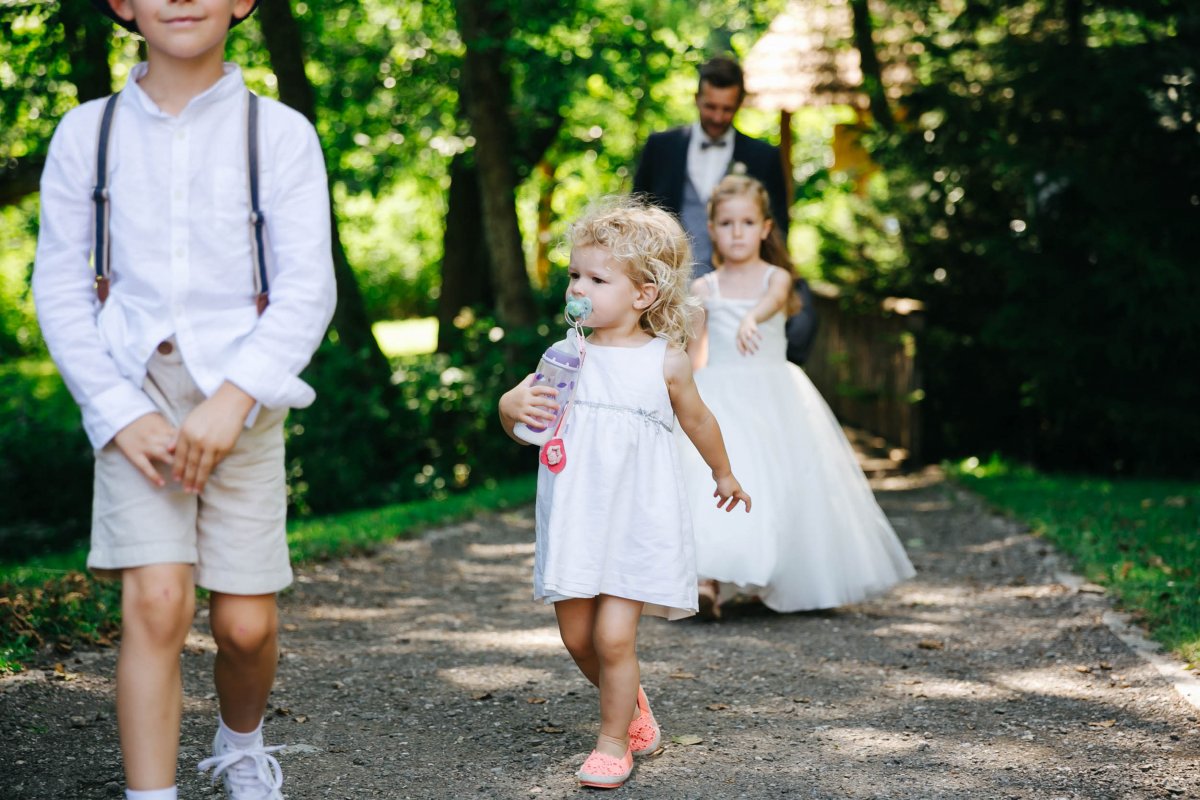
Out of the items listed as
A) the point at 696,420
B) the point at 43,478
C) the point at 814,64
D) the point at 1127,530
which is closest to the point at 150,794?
the point at 696,420

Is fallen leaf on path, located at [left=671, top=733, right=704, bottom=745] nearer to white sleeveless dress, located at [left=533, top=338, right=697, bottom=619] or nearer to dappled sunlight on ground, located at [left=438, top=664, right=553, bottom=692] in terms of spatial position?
white sleeveless dress, located at [left=533, top=338, right=697, bottom=619]

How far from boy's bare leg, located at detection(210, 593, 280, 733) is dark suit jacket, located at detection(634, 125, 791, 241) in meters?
3.71

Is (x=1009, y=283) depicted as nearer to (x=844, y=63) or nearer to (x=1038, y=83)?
(x=1038, y=83)

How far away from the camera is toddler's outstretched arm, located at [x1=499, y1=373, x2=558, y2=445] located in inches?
136

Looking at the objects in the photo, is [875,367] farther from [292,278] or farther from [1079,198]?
[292,278]

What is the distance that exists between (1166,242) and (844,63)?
672 cm

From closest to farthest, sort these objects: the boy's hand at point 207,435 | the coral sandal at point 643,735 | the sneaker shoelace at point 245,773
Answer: the boy's hand at point 207,435
the sneaker shoelace at point 245,773
the coral sandal at point 643,735

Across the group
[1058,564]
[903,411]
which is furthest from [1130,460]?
[1058,564]

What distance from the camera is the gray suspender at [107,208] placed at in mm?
2846

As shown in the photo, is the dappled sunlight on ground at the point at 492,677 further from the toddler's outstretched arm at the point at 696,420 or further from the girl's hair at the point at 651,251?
the girl's hair at the point at 651,251

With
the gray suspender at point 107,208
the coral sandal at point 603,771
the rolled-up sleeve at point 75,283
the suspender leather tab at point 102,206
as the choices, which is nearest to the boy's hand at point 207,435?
the rolled-up sleeve at point 75,283

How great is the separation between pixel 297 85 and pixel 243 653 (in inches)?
318

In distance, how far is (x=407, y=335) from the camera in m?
29.2

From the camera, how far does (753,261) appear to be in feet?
18.5
